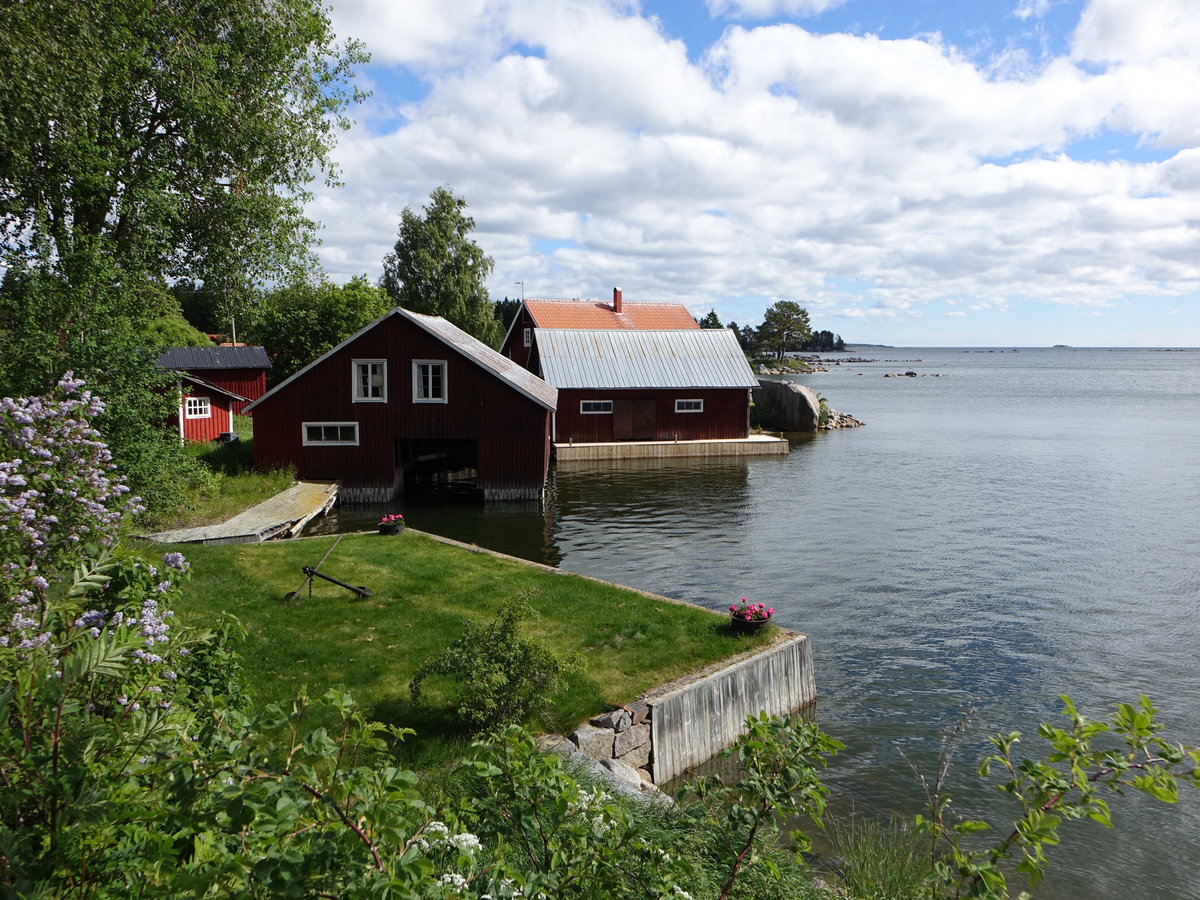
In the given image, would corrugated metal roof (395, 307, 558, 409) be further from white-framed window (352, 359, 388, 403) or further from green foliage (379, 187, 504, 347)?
green foliage (379, 187, 504, 347)

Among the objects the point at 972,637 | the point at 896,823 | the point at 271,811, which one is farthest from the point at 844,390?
the point at 271,811

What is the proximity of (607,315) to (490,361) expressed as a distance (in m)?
26.1

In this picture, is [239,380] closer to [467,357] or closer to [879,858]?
[467,357]

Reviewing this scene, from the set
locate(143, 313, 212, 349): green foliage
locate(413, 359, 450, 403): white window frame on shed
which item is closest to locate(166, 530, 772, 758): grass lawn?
locate(413, 359, 450, 403): white window frame on shed

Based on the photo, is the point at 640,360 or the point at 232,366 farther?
the point at 232,366

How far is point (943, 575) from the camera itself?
70.4 ft

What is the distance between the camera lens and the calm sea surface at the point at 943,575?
37.8ft

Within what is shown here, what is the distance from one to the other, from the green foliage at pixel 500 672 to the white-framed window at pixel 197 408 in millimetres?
A: 29141

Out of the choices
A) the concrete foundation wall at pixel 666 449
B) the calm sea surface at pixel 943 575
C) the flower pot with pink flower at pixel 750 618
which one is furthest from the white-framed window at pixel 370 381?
the flower pot with pink flower at pixel 750 618

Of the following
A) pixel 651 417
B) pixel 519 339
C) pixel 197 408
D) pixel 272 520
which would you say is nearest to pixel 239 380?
pixel 197 408

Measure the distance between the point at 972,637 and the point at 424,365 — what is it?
20.3 metres

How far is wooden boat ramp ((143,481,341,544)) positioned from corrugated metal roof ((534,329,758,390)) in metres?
16.4

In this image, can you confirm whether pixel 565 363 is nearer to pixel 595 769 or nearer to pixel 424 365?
pixel 424 365

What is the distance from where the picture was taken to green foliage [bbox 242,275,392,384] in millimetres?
45719
